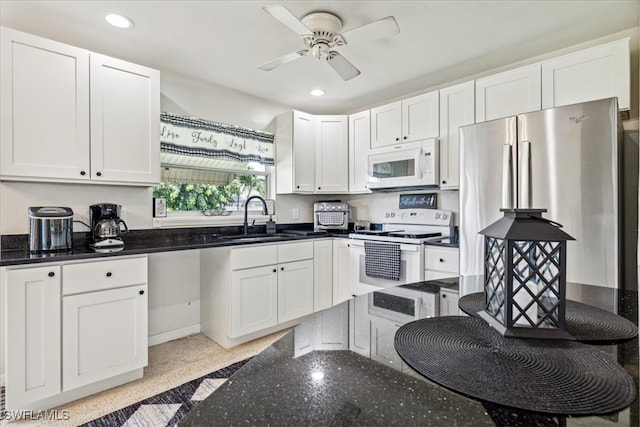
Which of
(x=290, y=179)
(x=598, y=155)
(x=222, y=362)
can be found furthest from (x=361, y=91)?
(x=222, y=362)

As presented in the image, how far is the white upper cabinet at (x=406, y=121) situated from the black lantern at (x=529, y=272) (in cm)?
245

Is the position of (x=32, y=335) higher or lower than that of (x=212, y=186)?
lower

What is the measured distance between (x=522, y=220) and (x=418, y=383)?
432 millimetres

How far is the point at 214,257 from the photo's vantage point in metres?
2.85

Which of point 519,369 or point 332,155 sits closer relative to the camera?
point 519,369

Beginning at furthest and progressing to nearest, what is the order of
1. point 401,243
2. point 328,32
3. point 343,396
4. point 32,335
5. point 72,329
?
point 401,243 → point 328,32 → point 72,329 → point 32,335 → point 343,396

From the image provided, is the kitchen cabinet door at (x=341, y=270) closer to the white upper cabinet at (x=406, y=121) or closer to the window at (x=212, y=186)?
the window at (x=212, y=186)

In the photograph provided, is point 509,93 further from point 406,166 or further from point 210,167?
point 210,167

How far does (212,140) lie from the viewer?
315 centimetres

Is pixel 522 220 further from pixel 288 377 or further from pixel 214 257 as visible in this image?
pixel 214 257

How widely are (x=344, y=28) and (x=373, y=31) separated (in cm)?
41

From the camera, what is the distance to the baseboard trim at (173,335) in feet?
9.24

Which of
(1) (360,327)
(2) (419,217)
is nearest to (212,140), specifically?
(2) (419,217)

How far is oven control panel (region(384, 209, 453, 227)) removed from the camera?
10.4ft
